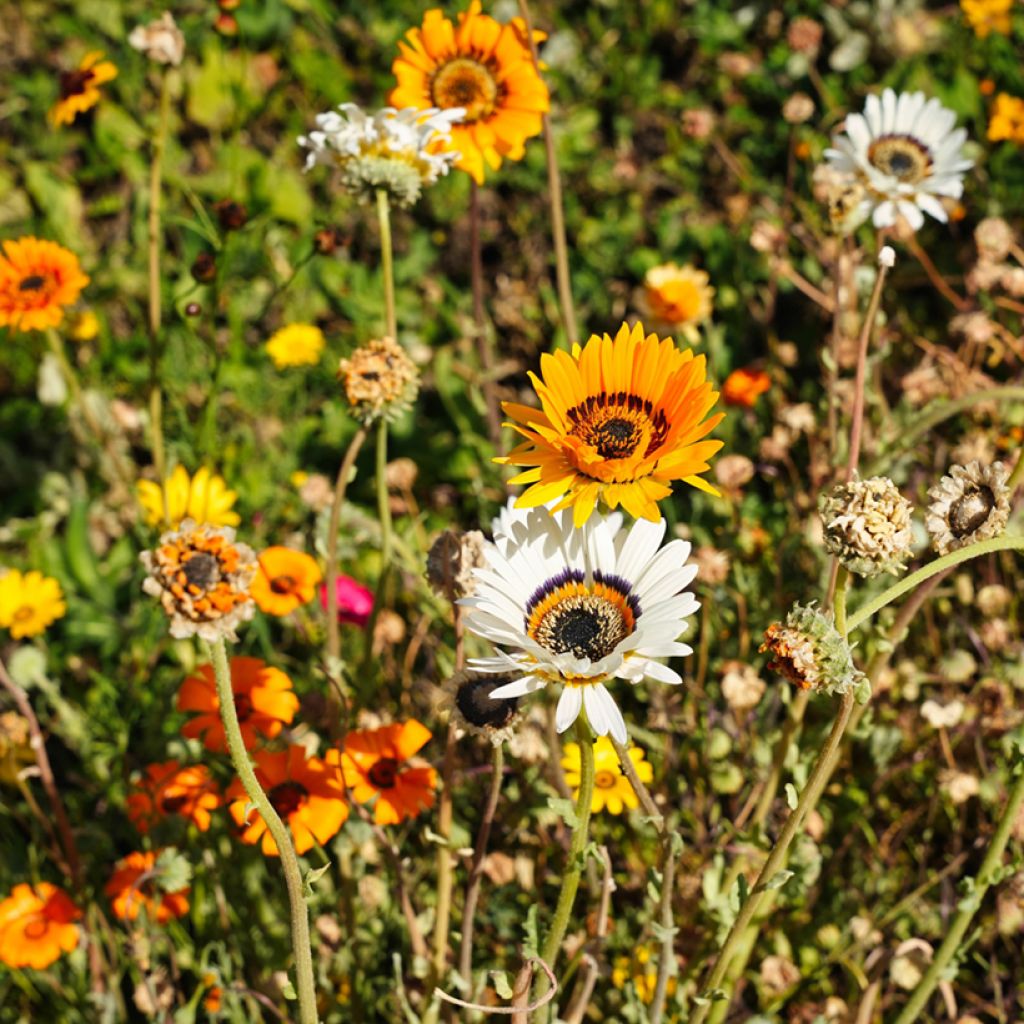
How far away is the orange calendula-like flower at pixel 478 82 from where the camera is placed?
2.47 meters

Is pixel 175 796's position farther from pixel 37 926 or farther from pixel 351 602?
pixel 351 602

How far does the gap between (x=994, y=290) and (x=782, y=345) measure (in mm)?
701

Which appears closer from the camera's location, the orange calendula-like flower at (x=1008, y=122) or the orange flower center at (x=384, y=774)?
the orange flower center at (x=384, y=774)

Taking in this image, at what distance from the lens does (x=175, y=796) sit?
210 centimetres

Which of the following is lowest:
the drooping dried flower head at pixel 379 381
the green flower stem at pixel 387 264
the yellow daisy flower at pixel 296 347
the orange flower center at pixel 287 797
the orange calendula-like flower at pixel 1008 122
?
the orange flower center at pixel 287 797

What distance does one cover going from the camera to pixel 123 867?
2.25 meters

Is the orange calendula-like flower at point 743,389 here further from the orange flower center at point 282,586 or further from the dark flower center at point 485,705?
the dark flower center at point 485,705

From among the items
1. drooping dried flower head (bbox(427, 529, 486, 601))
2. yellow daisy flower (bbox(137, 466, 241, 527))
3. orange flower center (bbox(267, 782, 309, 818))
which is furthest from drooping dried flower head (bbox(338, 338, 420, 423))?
yellow daisy flower (bbox(137, 466, 241, 527))

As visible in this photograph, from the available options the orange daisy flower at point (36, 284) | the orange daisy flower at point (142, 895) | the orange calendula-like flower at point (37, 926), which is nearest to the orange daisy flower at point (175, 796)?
the orange daisy flower at point (142, 895)

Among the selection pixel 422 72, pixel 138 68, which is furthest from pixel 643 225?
pixel 138 68

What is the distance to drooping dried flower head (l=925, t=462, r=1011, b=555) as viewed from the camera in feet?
4.95

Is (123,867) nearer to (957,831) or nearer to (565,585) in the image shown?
(565,585)

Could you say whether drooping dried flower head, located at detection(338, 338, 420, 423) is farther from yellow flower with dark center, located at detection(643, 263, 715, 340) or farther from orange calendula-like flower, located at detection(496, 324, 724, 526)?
yellow flower with dark center, located at detection(643, 263, 715, 340)

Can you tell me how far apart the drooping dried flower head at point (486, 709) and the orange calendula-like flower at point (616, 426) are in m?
0.29
